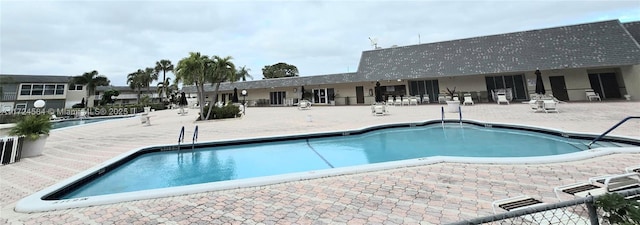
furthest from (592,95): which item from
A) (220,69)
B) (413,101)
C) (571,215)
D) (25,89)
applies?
(25,89)

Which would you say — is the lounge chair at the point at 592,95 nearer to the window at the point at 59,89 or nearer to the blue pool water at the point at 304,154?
the blue pool water at the point at 304,154

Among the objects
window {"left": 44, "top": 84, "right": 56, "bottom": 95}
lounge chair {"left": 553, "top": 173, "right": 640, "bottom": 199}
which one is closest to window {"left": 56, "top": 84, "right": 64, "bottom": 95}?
window {"left": 44, "top": 84, "right": 56, "bottom": 95}

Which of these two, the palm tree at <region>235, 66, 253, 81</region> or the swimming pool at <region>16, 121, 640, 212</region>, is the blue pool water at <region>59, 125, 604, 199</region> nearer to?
the swimming pool at <region>16, 121, 640, 212</region>

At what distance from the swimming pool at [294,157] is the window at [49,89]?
46.9 m

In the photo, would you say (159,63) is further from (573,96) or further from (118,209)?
(573,96)

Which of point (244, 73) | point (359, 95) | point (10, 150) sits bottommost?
point (10, 150)

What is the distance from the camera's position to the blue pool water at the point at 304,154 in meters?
5.95

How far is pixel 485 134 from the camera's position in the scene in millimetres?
9492

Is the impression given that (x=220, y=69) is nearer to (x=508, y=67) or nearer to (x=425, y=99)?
(x=425, y=99)

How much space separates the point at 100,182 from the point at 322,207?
5490 millimetres

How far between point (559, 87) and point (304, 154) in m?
22.8

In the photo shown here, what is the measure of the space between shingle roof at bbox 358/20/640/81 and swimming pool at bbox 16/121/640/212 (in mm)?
13075

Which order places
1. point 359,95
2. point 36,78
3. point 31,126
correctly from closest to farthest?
point 31,126
point 359,95
point 36,78

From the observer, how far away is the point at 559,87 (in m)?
19.5
